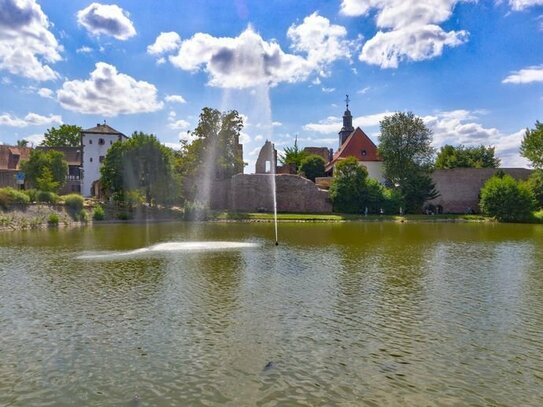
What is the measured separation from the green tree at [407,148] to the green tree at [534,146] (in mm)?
11179

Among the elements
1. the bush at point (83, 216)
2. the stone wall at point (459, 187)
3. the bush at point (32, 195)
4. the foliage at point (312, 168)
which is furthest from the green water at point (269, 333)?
the foliage at point (312, 168)

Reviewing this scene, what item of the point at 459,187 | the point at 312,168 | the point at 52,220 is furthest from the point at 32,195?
the point at 459,187

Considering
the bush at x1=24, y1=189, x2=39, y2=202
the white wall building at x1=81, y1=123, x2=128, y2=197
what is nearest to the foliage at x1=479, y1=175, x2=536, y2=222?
the bush at x1=24, y1=189, x2=39, y2=202

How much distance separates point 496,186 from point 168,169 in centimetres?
3815

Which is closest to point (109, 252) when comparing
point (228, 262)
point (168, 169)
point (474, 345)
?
point (228, 262)

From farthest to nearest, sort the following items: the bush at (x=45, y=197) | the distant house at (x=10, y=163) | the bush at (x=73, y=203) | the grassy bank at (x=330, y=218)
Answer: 1. the distant house at (x=10, y=163)
2. the grassy bank at (x=330, y=218)
3. the bush at (x=73, y=203)
4. the bush at (x=45, y=197)

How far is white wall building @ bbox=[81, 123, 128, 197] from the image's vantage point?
216 feet

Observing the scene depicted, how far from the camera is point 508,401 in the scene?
259 inches

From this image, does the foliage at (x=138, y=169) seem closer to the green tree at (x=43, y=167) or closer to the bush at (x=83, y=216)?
the bush at (x=83, y=216)

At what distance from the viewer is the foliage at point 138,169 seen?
4697cm

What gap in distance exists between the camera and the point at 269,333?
379 inches

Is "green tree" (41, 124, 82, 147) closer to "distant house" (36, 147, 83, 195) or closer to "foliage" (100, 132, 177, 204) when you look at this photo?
"distant house" (36, 147, 83, 195)

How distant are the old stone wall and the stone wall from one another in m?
17.2

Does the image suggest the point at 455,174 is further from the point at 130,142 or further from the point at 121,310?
the point at 121,310
